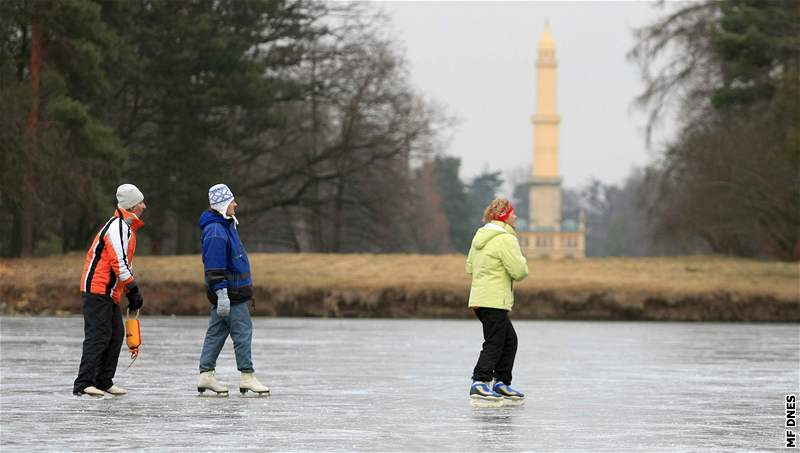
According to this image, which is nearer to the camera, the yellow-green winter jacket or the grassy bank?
the yellow-green winter jacket

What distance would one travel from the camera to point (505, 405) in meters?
13.5

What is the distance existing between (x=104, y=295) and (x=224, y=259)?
1102mm

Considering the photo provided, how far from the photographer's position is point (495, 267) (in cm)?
1395

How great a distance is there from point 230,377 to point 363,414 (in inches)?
154

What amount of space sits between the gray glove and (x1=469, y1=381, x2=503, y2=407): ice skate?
2.20 m

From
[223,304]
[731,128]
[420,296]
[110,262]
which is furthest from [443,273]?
[223,304]

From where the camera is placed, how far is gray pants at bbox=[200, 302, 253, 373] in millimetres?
14000

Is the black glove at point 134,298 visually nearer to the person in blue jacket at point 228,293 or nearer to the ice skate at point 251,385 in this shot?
the person in blue jacket at point 228,293

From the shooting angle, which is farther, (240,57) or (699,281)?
(240,57)

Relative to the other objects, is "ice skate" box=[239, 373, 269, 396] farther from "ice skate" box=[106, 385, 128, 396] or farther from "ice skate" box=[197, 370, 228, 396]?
"ice skate" box=[106, 385, 128, 396]

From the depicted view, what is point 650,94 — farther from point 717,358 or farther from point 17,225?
point 717,358

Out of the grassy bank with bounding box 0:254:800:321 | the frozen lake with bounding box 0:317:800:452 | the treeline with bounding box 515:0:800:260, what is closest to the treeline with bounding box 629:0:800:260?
the treeline with bounding box 515:0:800:260

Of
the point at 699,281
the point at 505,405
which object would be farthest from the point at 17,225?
the point at 505,405

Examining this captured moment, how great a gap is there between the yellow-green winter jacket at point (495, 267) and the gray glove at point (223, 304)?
6.83ft
